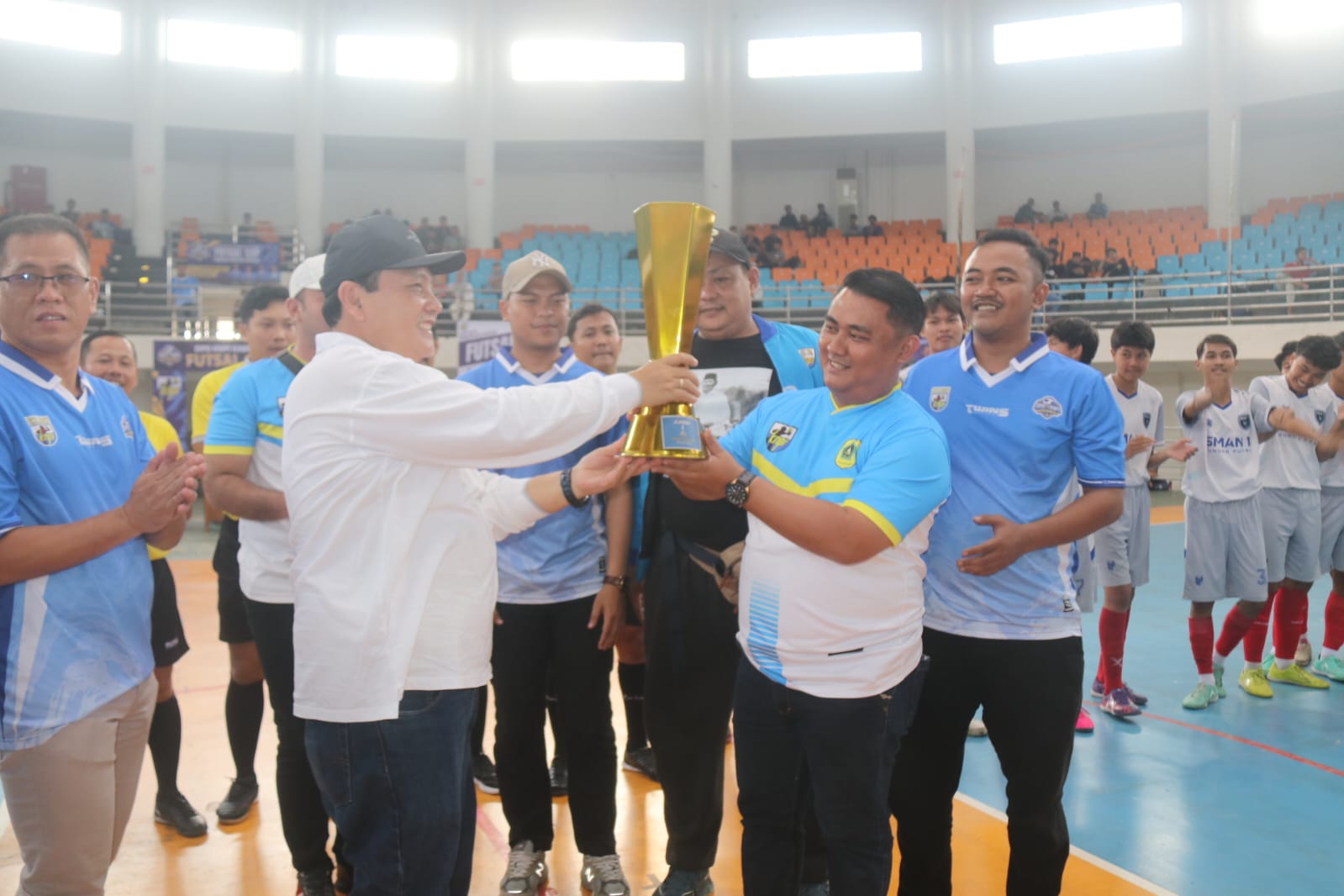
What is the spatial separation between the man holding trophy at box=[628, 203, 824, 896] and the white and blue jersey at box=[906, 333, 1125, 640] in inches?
25.7

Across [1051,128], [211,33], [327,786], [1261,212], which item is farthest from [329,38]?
[327,786]

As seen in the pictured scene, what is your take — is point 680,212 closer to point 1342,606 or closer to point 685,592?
point 685,592

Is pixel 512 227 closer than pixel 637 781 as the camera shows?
No

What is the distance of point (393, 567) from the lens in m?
2.00

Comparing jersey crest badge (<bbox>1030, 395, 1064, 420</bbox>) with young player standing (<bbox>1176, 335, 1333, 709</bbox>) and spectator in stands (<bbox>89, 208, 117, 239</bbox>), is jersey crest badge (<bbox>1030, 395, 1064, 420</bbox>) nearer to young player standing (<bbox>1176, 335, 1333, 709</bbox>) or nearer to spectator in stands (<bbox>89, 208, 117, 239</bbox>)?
young player standing (<bbox>1176, 335, 1333, 709</bbox>)

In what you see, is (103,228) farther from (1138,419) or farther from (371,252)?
(371,252)

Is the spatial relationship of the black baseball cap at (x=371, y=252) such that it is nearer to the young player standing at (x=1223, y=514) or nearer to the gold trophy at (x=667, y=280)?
the gold trophy at (x=667, y=280)

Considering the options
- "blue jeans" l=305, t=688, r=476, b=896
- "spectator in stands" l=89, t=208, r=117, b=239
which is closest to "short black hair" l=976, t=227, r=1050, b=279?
"blue jeans" l=305, t=688, r=476, b=896

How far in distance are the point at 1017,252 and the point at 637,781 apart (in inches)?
115

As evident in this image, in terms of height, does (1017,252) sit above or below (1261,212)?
below

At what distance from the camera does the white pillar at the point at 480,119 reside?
1980cm

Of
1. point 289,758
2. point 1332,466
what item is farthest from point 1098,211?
point 289,758

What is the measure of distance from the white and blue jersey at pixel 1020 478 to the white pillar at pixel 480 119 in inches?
742

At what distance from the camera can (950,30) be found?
19.8 meters
